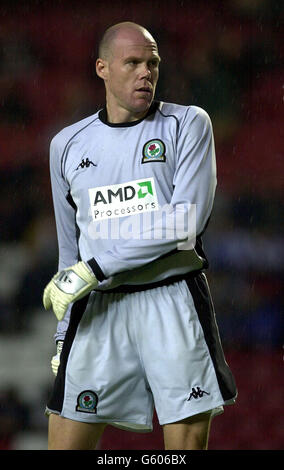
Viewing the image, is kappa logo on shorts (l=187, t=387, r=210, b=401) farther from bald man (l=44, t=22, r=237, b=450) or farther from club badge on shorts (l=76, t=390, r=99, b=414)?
club badge on shorts (l=76, t=390, r=99, b=414)

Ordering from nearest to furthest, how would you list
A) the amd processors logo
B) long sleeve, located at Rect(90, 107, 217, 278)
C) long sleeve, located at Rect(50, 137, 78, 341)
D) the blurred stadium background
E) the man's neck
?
long sleeve, located at Rect(90, 107, 217, 278) → the amd processors logo → the man's neck → long sleeve, located at Rect(50, 137, 78, 341) → the blurred stadium background

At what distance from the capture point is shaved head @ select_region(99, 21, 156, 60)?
8.27ft

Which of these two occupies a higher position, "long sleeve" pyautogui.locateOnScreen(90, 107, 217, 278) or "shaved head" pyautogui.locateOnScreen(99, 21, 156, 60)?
"shaved head" pyautogui.locateOnScreen(99, 21, 156, 60)

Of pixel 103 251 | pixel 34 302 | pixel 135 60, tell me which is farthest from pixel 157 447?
pixel 135 60

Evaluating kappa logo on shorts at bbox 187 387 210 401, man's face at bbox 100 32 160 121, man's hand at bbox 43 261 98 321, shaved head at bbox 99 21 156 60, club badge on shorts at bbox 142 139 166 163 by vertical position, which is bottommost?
kappa logo on shorts at bbox 187 387 210 401

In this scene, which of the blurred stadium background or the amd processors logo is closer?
the amd processors logo

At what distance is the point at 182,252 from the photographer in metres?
2.47

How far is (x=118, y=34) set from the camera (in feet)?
8.32

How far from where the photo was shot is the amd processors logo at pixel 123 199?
2459mm

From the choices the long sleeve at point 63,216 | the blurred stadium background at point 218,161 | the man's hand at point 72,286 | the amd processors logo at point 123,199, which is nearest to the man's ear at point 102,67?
the long sleeve at point 63,216

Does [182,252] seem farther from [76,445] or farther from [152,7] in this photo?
[152,7]

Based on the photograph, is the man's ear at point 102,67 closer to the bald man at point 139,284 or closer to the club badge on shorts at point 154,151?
the bald man at point 139,284

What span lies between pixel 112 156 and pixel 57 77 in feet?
7.23

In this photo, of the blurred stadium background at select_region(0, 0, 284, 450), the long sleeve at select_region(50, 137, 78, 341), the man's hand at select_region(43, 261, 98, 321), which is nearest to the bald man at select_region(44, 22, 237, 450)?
the man's hand at select_region(43, 261, 98, 321)
